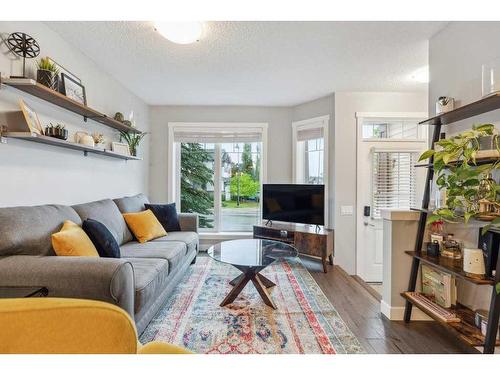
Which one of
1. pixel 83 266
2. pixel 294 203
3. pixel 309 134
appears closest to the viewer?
pixel 83 266

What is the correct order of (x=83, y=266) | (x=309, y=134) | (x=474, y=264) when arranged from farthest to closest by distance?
(x=309, y=134) → (x=474, y=264) → (x=83, y=266)

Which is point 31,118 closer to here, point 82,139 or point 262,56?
point 82,139

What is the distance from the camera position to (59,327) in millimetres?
606

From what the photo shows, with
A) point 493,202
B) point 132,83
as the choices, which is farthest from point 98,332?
point 132,83

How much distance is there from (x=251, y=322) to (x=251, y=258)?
591mm

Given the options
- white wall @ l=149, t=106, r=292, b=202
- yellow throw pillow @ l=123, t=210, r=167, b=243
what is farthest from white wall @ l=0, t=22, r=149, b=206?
white wall @ l=149, t=106, r=292, b=202

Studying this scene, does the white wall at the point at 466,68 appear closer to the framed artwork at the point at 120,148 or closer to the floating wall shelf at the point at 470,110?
the floating wall shelf at the point at 470,110

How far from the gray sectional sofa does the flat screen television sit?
1.76 metres

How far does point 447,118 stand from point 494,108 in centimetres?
33

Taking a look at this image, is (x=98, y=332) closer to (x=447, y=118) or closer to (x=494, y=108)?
(x=494, y=108)

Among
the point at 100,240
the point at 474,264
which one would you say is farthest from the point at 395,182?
the point at 100,240

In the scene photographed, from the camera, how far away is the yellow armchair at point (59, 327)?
60 cm

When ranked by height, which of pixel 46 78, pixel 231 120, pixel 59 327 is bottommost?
pixel 59 327
